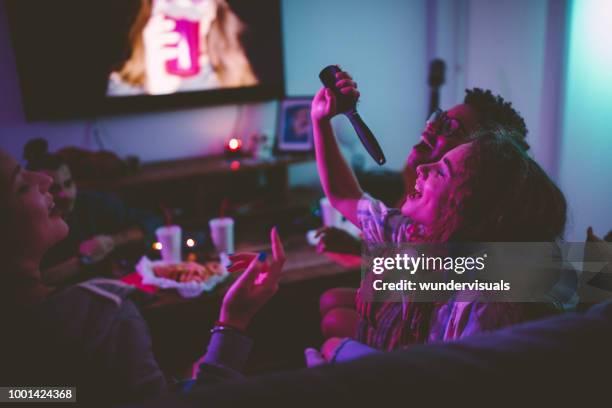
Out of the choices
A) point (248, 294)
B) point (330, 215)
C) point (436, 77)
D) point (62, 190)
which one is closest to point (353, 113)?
point (248, 294)

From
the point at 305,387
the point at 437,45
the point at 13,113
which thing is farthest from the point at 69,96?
the point at 305,387

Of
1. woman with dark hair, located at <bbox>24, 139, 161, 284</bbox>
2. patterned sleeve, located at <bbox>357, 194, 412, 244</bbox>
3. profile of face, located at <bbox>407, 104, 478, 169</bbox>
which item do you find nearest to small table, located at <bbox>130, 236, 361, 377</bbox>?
woman with dark hair, located at <bbox>24, 139, 161, 284</bbox>

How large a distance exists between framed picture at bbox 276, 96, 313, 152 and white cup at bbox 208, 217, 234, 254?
124 centimetres

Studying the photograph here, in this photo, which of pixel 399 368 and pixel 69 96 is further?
pixel 69 96

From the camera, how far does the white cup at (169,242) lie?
6.07 feet

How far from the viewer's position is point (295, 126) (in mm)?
3129

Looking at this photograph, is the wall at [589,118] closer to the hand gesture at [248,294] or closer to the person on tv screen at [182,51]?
the person on tv screen at [182,51]

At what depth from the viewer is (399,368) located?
473 mm

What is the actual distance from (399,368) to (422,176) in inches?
26.4

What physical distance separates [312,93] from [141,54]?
1140 mm

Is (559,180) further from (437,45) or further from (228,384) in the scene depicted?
(228,384)

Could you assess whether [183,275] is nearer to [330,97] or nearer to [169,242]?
[169,242]

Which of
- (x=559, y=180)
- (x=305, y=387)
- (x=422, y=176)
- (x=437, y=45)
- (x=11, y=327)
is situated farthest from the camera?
(x=437, y=45)

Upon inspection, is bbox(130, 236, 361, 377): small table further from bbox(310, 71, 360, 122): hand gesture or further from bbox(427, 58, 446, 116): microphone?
bbox(427, 58, 446, 116): microphone
